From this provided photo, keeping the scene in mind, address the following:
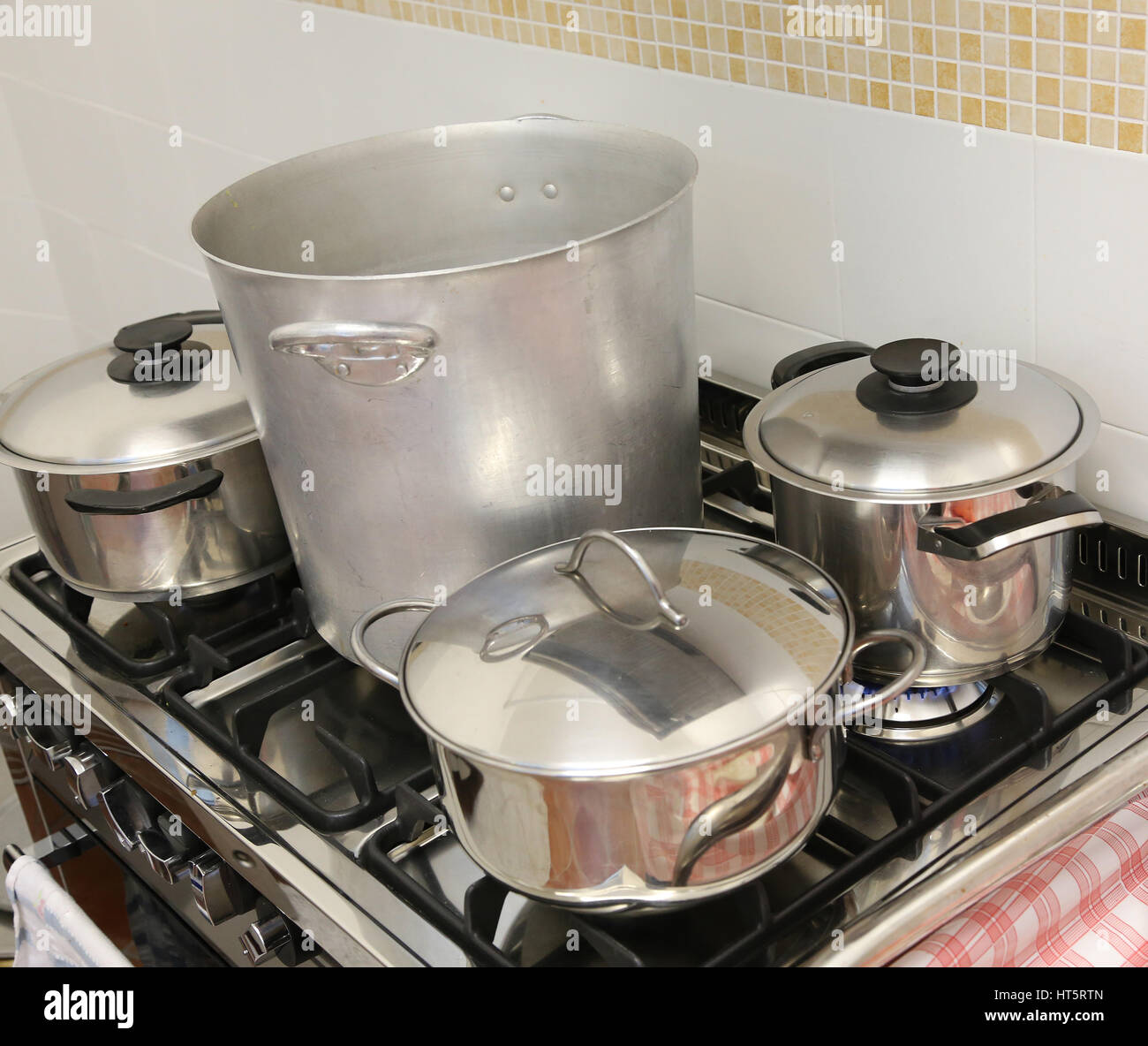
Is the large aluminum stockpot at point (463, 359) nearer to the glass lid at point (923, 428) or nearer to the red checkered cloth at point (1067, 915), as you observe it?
the glass lid at point (923, 428)

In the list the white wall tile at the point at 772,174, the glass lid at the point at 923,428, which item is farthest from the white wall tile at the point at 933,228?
the glass lid at the point at 923,428

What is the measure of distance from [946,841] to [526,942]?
0.26 metres

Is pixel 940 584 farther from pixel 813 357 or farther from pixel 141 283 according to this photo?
pixel 141 283

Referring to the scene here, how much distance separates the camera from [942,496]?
74cm

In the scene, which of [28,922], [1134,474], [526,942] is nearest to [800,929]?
[526,942]

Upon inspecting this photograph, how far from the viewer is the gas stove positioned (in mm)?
745

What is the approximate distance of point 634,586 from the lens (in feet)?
2.44

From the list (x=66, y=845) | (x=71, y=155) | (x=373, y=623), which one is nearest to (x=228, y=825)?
(x=373, y=623)

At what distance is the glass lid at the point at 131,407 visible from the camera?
100 centimetres

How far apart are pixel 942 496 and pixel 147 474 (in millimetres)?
605

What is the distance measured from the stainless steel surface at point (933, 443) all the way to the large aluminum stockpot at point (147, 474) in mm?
431

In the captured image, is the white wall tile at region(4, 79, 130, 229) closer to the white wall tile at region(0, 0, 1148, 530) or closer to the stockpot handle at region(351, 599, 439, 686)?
the white wall tile at region(0, 0, 1148, 530)
